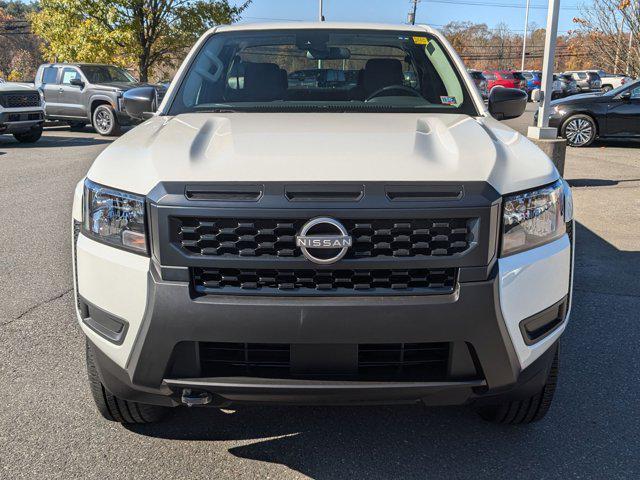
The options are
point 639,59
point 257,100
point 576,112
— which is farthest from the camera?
point 639,59

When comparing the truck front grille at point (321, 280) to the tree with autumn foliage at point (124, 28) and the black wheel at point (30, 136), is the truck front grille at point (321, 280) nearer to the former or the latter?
the black wheel at point (30, 136)

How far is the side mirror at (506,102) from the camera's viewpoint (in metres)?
3.92

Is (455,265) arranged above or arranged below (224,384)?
above

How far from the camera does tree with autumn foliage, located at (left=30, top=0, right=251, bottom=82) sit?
829 inches

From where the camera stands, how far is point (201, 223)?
2.28 metres

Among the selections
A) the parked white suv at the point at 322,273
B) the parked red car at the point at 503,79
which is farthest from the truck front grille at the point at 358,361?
the parked red car at the point at 503,79

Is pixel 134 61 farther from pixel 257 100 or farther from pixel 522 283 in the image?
pixel 522 283

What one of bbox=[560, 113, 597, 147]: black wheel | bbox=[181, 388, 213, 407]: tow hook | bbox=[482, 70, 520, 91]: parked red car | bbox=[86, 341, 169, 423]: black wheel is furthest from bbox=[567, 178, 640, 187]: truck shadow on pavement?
bbox=[482, 70, 520, 91]: parked red car

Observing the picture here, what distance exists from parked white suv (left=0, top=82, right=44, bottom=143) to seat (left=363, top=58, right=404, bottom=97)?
41.0 ft

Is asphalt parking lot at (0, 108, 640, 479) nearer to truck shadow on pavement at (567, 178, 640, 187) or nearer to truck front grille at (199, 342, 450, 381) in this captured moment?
truck front grille at (199, 342, 450, 381)

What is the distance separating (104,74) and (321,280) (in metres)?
16.8

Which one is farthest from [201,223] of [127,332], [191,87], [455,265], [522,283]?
[191,87]

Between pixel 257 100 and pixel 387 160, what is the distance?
5.14ft

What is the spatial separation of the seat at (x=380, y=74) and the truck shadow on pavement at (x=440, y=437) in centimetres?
187
